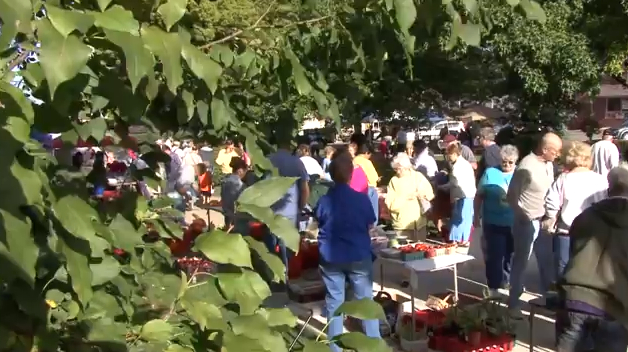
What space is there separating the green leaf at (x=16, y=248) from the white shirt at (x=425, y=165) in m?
11.5

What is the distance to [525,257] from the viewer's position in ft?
23.1

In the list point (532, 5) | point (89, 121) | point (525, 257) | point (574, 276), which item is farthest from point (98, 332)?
point (525, 257)

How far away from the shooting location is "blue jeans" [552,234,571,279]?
21.6ft

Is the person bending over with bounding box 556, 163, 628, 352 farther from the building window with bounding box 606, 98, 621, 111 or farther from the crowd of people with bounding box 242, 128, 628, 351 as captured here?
the building window with bounding box 606, 98, 621, 111

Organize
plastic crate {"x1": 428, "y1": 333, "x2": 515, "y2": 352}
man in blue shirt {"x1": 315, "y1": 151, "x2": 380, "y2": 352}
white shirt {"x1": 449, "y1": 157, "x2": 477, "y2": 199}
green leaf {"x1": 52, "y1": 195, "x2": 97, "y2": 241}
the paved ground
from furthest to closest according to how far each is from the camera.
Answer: white shirt {"x1": 449, "y1": 157, "x2": 477, "y2": 199}
the paved ground
plastic crate {"x1": 428, "y1": 333, "x2": 515, "y2": 352}
man in blue shirt {"x1": 315, "y1": 151, "x2": 380, "y2": 352}
green leaf {"x1": 52, "y1": 195, "x2": 97, "y2": 241}

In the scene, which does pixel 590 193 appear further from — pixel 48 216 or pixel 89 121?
pixel 48 216

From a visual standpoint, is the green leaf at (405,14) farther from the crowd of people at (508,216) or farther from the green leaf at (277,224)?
the crowd of people at (508,216)

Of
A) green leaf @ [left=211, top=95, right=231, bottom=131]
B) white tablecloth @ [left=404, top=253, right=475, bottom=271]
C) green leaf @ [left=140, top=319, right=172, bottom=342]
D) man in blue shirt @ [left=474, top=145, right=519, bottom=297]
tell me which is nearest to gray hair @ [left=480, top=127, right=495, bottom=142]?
man in blue shirt @ [left=474, top=145, right=519, bottom=297]

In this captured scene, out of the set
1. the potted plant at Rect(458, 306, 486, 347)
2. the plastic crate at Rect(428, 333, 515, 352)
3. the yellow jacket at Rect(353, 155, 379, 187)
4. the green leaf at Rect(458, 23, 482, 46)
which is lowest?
the plastic crate at Rect(428, 333, 515, 352)

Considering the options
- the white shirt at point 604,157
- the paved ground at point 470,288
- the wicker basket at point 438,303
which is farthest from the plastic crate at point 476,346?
the white shirt at point 604,157

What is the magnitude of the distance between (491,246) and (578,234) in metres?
3.42

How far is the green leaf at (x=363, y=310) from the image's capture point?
1.40 meters

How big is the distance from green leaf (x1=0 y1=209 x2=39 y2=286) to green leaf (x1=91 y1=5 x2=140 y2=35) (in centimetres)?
27

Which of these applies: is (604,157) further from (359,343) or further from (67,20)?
(67,20)
